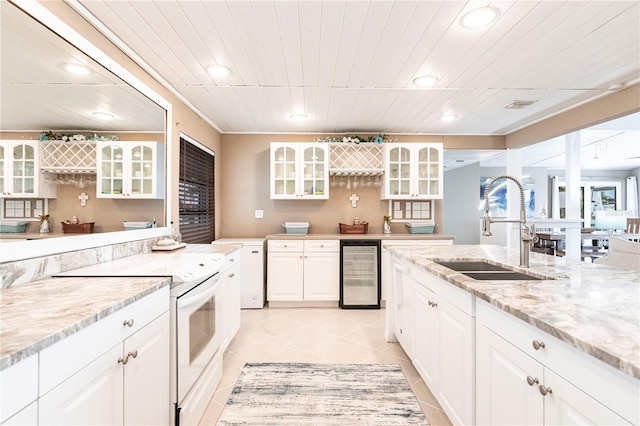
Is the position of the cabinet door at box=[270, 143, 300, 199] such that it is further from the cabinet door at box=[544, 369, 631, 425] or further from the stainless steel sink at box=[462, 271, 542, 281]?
the cabinet door at box=[544, 369, 631, 425]

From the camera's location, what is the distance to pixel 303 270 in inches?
153

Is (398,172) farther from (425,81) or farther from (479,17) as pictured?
(479,17)

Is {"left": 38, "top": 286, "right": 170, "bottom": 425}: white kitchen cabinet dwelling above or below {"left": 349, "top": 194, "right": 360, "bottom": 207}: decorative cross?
below

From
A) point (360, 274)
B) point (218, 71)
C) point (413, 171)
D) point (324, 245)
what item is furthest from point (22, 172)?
point (413, 171)

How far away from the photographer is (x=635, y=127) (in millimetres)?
4168

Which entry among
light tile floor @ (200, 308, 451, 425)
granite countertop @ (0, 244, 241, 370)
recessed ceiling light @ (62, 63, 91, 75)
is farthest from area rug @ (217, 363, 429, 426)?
recessed ceiling light @ (62, 63, 91, 75)

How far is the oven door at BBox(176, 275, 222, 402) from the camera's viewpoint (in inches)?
62.0

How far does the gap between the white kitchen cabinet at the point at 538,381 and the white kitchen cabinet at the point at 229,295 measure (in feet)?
5.70

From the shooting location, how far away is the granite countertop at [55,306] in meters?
0.76

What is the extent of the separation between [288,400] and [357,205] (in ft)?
9.71

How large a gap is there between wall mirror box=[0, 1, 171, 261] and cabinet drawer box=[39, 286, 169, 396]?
65 centimetres

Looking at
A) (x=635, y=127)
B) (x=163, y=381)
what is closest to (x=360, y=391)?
(x=163, y=381)

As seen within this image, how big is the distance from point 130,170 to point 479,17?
2.45 metres

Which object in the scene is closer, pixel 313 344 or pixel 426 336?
pixel 426 336
